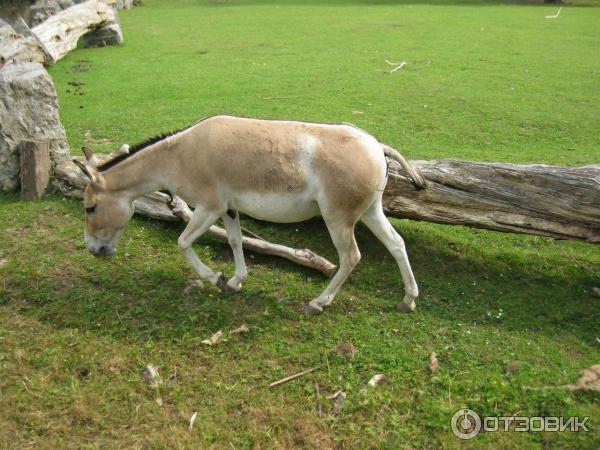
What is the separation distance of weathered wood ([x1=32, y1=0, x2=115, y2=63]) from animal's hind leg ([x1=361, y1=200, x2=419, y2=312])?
43.3 ft

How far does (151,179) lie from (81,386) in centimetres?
209

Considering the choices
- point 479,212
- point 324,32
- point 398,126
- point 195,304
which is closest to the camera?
point 195,304

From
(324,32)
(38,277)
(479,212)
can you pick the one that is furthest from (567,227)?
(324,32)

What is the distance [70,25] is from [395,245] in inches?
602

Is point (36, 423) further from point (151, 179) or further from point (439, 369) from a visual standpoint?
point (439, 369)

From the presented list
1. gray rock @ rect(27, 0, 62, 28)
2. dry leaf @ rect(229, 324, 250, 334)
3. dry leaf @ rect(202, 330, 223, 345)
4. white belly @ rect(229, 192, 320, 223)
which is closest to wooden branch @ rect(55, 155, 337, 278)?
white belly @ rect(229, 192, 320, 223)

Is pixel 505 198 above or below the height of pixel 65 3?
above

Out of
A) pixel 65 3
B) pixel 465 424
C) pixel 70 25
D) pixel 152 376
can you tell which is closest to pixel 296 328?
pixel 152 376

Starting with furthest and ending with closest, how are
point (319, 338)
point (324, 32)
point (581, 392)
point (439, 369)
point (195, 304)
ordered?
point (324, 32) → point (195, 304) → point (319, 338) → point (439, 369) → point (581, 392)

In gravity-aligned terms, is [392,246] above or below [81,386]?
above

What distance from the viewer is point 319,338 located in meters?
5.23

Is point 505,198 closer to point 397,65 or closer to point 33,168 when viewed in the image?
point 33,168

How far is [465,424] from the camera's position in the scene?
424 cm

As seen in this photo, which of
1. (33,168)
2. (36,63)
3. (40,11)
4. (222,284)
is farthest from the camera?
(40,11)
